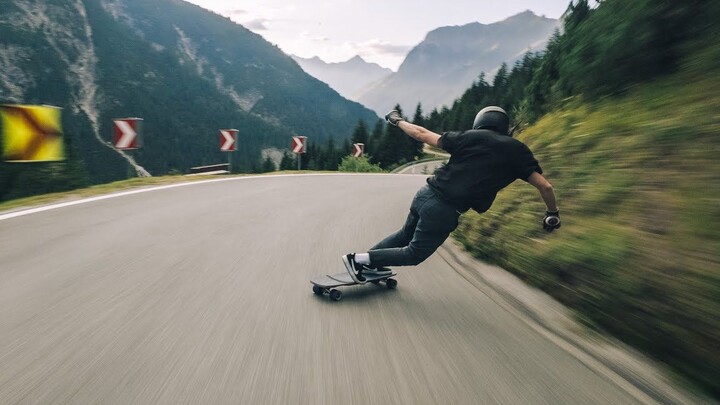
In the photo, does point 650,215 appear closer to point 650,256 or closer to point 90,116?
point 650,256

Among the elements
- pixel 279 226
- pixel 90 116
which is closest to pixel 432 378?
pixel 279 226

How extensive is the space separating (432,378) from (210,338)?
157 centimetres

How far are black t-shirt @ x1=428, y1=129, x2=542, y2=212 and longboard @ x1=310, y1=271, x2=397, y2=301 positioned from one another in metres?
1.12

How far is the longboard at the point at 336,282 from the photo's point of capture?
4105mm

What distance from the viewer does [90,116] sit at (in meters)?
197

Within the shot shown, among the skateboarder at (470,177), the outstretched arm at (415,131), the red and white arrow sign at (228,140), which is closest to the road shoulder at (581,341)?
the skateboarder at (470,177)

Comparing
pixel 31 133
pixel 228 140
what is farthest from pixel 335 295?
pixel 228 140

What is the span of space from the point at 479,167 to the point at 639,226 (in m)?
1.85

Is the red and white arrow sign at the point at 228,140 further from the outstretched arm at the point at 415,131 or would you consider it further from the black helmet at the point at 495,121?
the black helmet at the point at 495,121

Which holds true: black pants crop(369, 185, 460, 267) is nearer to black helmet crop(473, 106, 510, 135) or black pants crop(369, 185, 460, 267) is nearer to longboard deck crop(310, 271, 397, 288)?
longboard deck crop(310, 271, 397, 288)

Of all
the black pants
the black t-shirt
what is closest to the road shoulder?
the black pants

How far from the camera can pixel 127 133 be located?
11.9m

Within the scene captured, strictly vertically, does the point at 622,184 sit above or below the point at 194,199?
above

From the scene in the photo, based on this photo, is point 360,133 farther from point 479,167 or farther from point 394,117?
point 479,167
